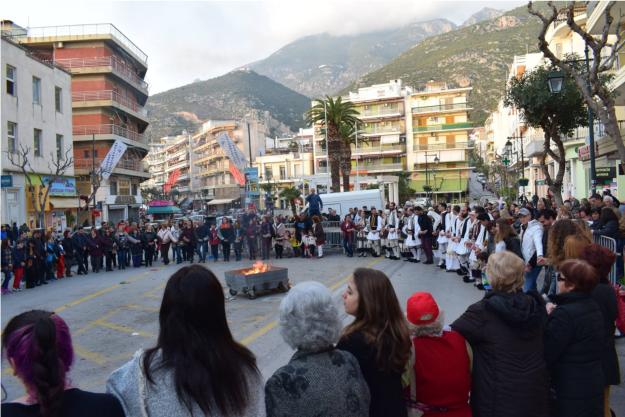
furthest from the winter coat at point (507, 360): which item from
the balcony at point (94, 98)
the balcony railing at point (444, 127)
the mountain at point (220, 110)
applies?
the mountain at point (220, 110)

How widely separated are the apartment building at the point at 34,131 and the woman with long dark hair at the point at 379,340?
954 inches

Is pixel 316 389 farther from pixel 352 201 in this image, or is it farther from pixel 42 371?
pixel 352 201

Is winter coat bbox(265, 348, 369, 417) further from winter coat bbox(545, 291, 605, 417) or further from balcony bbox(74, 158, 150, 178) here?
balcony bbox(74, 158, 150, 178)

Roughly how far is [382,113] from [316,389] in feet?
264

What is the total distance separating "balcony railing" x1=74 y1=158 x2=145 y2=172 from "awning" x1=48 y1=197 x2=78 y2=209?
436cm

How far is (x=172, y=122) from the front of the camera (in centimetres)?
19088

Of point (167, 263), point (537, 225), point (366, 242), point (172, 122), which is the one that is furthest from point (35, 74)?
point (172, 122)

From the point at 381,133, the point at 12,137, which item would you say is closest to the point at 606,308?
the point at 12,137

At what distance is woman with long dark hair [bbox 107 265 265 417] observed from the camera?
249 cm

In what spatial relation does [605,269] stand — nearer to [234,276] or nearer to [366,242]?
[234,276]

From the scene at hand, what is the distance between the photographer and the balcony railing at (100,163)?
154 ft

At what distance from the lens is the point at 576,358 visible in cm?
369

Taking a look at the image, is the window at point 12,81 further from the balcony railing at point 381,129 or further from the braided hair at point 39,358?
the balcony railing at point 381,129

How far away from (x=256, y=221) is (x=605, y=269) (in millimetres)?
17662
